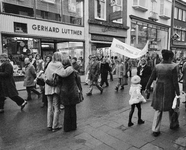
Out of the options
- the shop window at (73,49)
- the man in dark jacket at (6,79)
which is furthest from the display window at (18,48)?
the man in dark jacket at (6,79)

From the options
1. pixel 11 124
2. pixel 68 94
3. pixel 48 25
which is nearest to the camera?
pixel 68 94

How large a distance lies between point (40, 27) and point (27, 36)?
43.9 inches

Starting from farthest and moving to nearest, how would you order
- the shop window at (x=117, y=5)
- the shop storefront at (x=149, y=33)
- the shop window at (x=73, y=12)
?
the shop storefront at (x=149, y=33)
the shop window at (x=117, y=5)
the shop window at (x=73, y=12)

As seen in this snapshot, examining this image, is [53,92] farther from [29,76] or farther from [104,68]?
[104,68]

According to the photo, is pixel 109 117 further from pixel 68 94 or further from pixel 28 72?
pixel 28 72

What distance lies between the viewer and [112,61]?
16453 millimetres

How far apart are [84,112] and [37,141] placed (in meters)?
2.11

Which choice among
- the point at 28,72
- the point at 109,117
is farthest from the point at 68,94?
the point at 28,72

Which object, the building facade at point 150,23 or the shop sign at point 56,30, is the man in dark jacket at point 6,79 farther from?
the building facade at point 150,23

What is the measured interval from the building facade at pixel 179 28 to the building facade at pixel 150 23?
5.33ft

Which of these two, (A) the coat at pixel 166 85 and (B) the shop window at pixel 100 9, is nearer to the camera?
(A) the coat at pixel 166 85

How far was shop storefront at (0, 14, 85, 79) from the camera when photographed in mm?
9859

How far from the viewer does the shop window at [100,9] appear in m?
15.3

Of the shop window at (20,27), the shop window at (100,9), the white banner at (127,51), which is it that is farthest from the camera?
the shop window at (100,9)
